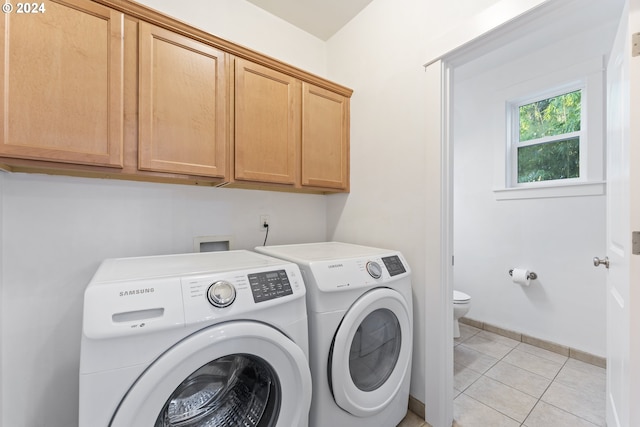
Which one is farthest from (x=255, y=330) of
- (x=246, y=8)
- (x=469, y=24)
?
(x=246, y=8)

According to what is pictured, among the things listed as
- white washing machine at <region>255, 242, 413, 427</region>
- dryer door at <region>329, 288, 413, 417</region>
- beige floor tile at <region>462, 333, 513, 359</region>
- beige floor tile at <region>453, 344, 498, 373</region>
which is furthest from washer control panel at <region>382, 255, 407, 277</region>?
beige floor tile at <region>462, 333, 513, 359</region>

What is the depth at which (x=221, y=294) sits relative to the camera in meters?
0.87

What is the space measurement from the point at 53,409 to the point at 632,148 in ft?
8.35

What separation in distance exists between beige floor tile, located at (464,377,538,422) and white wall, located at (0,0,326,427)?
199cm

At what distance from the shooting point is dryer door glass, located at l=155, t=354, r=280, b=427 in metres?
0.92

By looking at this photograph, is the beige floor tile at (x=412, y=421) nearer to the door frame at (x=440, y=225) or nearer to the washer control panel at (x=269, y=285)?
the door frame at (x=440, y=225)

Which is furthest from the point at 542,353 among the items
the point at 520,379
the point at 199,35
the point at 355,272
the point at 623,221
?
the point at 199,35

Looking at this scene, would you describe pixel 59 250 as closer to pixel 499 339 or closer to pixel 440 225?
pixel 440 225

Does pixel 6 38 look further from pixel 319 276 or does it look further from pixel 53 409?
pixel 53 409

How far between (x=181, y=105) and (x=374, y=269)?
121 cm

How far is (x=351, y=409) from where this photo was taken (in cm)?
116

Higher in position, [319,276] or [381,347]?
[319,276]

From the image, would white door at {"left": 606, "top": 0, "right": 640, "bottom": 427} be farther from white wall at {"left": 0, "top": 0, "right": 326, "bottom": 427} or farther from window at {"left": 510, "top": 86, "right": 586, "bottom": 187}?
white wall at {"left": 0, "top": 0, "right": 326, "bottom": 427}

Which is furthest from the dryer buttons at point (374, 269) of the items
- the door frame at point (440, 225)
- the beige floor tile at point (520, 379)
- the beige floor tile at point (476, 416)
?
the beige floor tile at point (520, 379)
